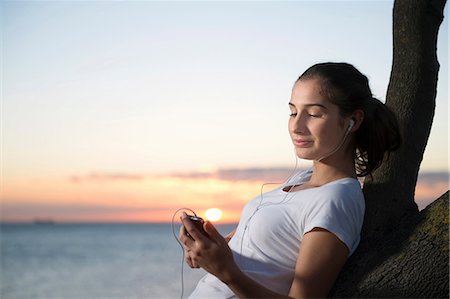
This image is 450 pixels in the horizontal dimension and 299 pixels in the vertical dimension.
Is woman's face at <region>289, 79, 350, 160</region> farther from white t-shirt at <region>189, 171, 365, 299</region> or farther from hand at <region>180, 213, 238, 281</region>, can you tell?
hand at <region>180, 213, 238, 281</region>

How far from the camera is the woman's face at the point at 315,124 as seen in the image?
3.04 metres

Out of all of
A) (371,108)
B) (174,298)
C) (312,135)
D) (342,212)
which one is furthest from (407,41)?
(174,298)

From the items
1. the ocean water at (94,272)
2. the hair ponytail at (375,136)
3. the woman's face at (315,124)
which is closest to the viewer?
the woman's face at (315,124)

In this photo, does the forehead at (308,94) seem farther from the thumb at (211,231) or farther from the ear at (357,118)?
the thumb at (211,231)

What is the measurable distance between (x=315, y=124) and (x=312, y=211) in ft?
1.26

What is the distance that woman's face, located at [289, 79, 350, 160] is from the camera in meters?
3.04

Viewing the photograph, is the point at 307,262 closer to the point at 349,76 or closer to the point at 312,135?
the point at 312,135

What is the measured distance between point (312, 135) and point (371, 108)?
0.33 m

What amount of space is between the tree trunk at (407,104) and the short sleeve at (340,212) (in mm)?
274

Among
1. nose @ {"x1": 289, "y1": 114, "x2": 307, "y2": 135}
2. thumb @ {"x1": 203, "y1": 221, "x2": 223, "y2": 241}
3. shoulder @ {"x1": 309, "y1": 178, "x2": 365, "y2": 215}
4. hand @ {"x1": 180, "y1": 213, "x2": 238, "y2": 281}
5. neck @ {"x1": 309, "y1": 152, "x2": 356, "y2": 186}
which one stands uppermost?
nose @ {"x1": 289, "y1": 114, "x2": 307, "y2": 135}

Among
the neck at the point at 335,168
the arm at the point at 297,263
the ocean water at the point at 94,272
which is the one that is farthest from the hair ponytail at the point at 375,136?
the ocean water at the point at 94,272

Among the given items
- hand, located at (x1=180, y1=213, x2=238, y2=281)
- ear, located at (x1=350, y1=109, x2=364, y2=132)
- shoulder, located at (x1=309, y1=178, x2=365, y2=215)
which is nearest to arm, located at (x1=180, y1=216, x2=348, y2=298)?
hand, located at (x1=180, y1=213, x2=238, y2=281)

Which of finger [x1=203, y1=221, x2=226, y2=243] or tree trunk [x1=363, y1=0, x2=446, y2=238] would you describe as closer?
finger [x1=203, y1=221, x2=226, y2=243]

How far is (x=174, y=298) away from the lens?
18266 mm
